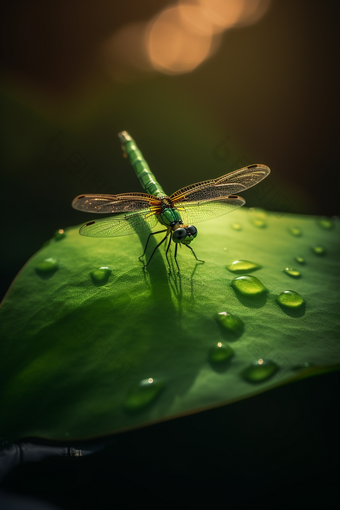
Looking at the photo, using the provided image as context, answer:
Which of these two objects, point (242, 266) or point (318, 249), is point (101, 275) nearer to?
point (242, 266)

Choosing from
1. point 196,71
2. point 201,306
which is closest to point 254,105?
point 196,71

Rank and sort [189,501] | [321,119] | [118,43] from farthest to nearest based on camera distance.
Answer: [321,119]
[118,43]
[189,501]

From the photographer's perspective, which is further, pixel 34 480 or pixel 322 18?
pixel 322 18

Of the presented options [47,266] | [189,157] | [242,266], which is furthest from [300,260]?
[189,157]

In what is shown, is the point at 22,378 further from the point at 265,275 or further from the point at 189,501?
the point at 265,275

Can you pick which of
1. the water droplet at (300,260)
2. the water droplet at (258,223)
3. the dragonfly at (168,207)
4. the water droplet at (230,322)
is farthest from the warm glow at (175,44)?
the water droplet at (230,322)

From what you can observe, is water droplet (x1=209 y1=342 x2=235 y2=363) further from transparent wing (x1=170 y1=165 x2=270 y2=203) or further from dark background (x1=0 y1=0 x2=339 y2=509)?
transparent wing (x1=170 y1=165 x2=270 y2=203)
